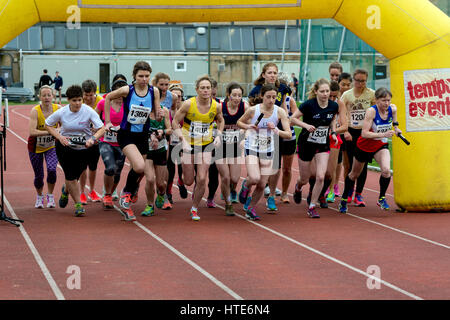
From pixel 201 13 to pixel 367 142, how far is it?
9.92 feet

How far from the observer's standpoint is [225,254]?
848cm

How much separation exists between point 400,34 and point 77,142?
4.58m

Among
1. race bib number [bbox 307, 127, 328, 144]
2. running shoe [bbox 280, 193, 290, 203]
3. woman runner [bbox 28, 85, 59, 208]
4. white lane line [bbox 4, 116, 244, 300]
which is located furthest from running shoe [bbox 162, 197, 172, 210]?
race bib number [bbox 307, 127, 328, 144]

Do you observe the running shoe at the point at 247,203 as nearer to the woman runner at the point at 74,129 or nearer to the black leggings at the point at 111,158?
the black leggings at the point at 111,158

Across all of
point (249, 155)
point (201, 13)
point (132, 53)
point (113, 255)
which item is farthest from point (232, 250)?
point (132, 53)

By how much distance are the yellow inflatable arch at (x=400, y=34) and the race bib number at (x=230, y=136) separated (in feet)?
5.09

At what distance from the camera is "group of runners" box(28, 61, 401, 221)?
1047 centimetres

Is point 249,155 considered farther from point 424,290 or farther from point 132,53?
point 132,53

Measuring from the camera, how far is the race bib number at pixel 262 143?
34.9 ft

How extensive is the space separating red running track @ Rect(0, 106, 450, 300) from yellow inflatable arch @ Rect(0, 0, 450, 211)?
60 cm

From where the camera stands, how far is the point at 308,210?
11086 millimetres

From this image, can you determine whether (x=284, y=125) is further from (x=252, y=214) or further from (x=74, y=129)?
(x=74, y=129)

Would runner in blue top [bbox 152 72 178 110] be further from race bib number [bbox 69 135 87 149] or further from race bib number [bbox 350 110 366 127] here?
race bib number [bbox 350 110 366 127]

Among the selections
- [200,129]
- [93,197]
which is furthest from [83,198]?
[200,129]
